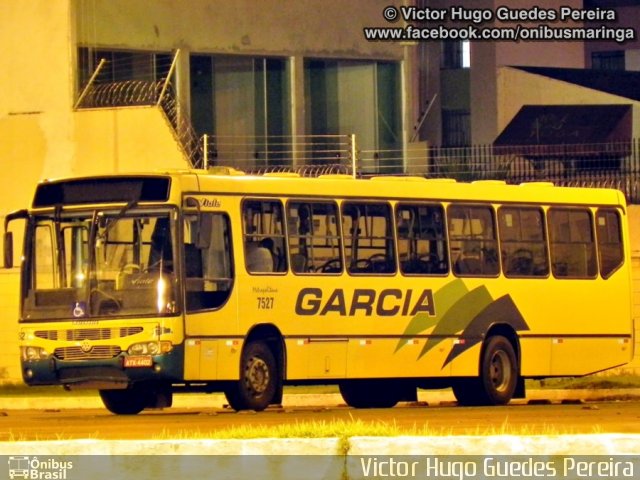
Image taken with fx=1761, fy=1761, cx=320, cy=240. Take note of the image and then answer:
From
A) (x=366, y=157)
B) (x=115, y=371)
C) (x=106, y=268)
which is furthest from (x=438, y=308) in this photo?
(x=366, y=157)

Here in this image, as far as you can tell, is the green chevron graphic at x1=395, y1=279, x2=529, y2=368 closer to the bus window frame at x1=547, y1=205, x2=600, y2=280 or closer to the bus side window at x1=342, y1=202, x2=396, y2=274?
the bus side window at x1=342, y1=202, x2=396, y2=274

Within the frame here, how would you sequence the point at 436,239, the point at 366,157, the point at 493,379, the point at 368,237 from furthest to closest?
the point at 366,157 < the point at 493,379 < the point at 436,239 < the point at 368,237

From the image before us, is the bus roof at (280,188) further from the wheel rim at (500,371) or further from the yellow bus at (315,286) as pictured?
the wheel rim at (500,371)

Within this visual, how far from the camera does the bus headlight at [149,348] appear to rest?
65.7 feet

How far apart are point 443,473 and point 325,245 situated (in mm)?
10646

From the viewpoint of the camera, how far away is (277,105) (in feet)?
130

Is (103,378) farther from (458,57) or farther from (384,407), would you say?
(458,57)

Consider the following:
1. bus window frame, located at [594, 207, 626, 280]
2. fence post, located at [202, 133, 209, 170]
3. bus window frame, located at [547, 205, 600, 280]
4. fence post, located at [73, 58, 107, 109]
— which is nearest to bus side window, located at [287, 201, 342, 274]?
bus window frame, located at [547, 205, 600, 280]

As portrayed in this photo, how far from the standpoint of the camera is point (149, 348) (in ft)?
65.8

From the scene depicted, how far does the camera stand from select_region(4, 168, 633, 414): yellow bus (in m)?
20.4

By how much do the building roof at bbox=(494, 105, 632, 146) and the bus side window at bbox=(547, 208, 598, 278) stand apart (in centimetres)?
1732

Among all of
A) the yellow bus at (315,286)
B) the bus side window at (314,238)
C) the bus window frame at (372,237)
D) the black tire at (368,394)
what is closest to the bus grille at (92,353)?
the yellow bus at (315,286)

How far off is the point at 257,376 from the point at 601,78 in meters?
30.1

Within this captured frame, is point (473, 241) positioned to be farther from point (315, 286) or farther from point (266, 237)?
point (266, 237)
